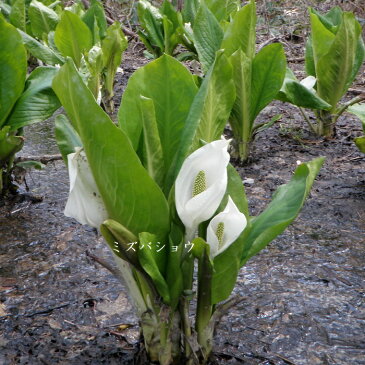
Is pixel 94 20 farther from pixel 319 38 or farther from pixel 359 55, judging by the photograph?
pixel 359 55

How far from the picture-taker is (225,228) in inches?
37.5

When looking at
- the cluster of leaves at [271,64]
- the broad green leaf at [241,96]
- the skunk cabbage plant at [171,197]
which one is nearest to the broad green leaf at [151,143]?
the skunk cabbage plant at [171,197]

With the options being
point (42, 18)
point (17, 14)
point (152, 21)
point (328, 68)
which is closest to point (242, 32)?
point (328, 68)

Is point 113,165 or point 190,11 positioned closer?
point 113,165

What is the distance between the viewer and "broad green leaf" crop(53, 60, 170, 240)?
898 millimetres

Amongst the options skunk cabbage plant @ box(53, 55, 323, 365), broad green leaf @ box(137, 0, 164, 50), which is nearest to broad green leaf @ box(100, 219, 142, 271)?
skunk cabbage plant @ box(53, 55, 323, 365)

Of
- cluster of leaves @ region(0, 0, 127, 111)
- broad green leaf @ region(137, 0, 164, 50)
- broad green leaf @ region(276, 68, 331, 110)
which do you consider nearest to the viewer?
broad green leaf @ region(276, 68, 331, 110)

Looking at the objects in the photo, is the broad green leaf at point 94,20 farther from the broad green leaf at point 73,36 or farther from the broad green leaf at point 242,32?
the broad green leaf at point 242,32

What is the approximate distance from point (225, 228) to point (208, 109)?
0.23 meters

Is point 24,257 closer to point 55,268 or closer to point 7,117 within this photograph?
point 55,268

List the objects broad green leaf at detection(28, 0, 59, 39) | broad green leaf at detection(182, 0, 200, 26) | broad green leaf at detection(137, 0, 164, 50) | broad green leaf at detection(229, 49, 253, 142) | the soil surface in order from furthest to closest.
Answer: broad green leaf at detection(182, 0, 200, 26) < broad green leaf at detection(137, 0, 164, 50) < broad green leaf at detection(28, 0, 59, 39) < broad green leaf at detection(229, 49, 253, 142) < the soil surface

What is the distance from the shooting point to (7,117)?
1.96 m

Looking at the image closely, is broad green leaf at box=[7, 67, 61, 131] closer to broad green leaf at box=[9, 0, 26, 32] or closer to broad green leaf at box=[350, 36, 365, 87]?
broad green leaf at box=[350, 36, 365, 87]

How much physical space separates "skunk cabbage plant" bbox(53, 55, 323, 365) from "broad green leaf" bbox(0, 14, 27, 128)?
0.86m
